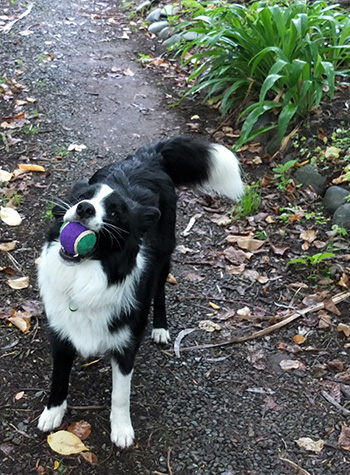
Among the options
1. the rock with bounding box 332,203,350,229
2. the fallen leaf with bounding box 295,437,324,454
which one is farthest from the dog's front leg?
the rock with bounding box 332,203,350,229

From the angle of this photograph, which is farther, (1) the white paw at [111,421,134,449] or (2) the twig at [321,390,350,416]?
(2) the twig at [321,390,350,416]

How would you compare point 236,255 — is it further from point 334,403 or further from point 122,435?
point 122,435

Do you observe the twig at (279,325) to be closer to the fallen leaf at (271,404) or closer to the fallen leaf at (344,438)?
the fallen leaf at (271,404)

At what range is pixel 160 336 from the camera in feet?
10.2

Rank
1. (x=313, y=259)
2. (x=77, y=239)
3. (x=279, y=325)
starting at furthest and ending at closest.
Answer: (x=313, y=259)
(x=279, y=325)
(x=77, y=239)

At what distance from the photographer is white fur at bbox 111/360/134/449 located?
2.49 metres

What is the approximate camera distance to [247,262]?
375 centimetres

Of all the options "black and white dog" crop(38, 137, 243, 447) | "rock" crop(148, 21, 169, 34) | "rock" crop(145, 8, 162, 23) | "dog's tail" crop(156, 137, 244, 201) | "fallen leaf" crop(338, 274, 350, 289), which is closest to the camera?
"black and white dog" crop(38, 137, 243, 447)

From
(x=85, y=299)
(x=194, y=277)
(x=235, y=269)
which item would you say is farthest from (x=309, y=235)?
(x=85, y=299)

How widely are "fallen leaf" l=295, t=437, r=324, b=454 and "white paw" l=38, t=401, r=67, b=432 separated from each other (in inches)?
45.1

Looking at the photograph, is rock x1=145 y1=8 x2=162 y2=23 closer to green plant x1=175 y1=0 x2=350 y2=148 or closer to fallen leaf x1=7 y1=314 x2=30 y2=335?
green plant x1=175 y1=0 x2=350 y2=148

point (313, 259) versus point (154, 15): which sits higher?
point (313, 259)

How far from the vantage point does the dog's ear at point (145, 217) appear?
2223 millimetres

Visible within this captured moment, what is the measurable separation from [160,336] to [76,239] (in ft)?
4.28
